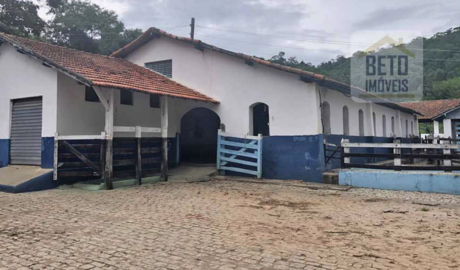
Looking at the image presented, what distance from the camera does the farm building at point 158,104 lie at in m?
8.91

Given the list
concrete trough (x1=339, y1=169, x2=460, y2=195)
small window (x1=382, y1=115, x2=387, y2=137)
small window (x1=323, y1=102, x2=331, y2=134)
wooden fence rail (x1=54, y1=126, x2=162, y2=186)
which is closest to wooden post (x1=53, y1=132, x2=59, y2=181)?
wooden fence rail (x1=54, y1=126, x2=162, y2=186)

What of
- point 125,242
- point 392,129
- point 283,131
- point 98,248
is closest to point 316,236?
point 125,242

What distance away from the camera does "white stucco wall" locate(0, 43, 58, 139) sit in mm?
8984

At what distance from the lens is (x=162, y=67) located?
13.0 m

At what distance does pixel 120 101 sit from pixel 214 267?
840cm

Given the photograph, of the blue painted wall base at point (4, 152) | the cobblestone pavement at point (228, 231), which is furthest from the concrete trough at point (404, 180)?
the blue painted wall base at point (4, 152)

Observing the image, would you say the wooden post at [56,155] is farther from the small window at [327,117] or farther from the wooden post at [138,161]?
the small window at [327,117]

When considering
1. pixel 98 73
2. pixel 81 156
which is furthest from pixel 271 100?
pixel 81 156

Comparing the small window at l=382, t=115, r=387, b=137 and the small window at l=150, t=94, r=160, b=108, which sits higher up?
the small window at l=150, t=94, r=160, b=108

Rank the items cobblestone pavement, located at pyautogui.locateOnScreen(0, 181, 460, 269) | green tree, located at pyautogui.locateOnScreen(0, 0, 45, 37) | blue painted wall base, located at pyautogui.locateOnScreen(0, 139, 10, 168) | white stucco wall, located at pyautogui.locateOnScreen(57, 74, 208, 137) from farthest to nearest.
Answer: green tree, located at pyautogui.locateOnScreen(0, 0, 45, 37) → blue painted wall base, located at pyautogui.locateOnScreen(0, 139, 10, 168) → white stucco wall, located at pyautogui.locateOnScreen(57, 74, 208, 137) → cobblestone pavement, located at pyautogui.locateOnScreen(0, 181, 460, 269)

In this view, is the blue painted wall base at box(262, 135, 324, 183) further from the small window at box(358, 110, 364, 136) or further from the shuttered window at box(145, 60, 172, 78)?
the small window at box(358, 110, 364, 136)

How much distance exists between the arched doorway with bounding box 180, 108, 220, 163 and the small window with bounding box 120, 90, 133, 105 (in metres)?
2.86

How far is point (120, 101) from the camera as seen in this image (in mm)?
10609

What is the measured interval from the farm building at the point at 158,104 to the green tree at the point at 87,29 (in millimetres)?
22627
